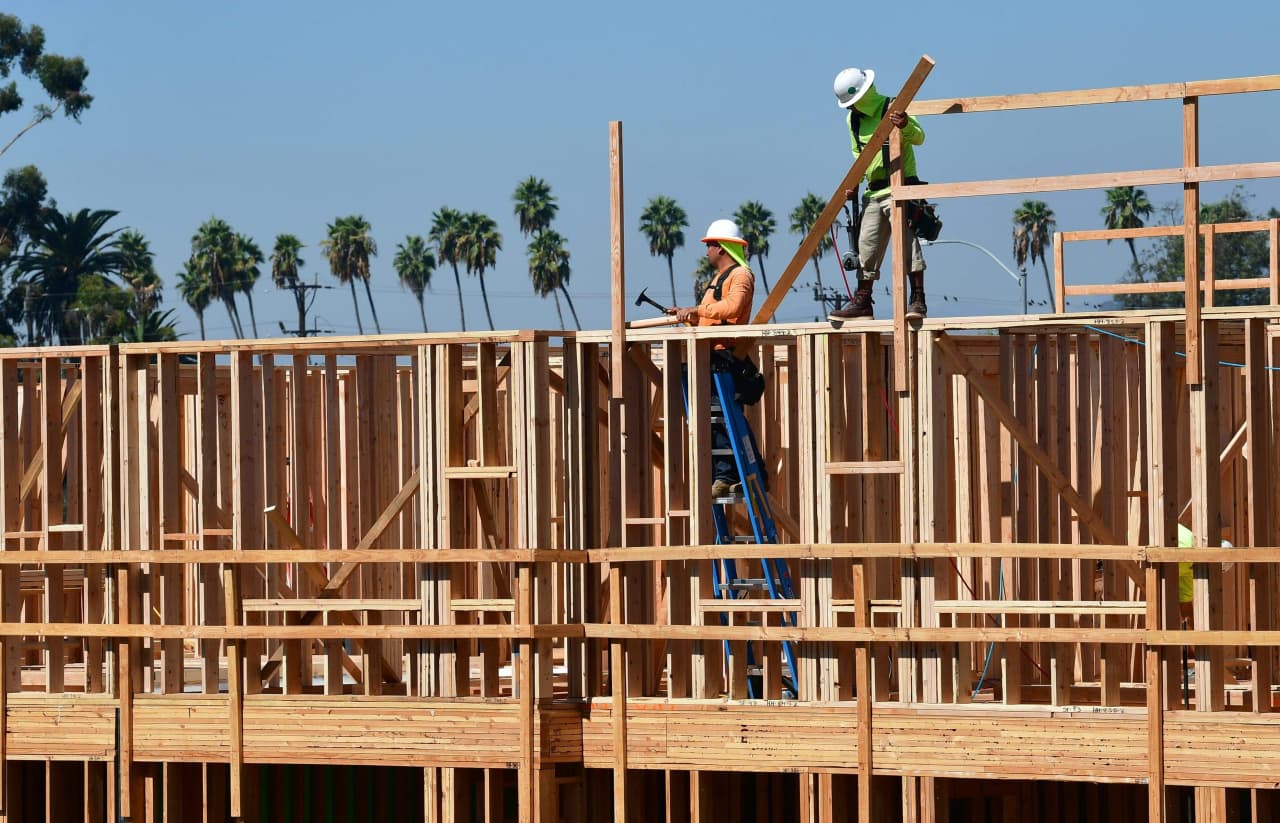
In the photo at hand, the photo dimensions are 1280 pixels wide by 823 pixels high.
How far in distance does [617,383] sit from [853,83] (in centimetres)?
287

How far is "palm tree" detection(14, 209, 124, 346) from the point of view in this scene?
67.2 m

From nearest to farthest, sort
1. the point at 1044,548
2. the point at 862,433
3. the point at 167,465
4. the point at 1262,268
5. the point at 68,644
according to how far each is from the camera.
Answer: the point at 1044,548
the point at 167,465
the point at 862,433
the point at 68,644
the point at 1262,268

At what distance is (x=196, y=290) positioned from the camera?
88.3m

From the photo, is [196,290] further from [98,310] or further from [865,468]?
[865,468]

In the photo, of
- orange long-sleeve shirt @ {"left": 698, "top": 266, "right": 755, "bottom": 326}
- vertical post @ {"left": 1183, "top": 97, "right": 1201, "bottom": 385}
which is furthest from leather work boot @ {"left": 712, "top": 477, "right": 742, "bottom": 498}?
vertical post @ {"left": 1183, "top": 97, "right": 1201, "bottom": 385}

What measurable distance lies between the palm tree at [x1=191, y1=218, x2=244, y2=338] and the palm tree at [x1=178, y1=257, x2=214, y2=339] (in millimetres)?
98

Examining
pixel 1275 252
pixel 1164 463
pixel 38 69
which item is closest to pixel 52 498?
pixel 1164 463

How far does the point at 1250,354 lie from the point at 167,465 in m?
8.04

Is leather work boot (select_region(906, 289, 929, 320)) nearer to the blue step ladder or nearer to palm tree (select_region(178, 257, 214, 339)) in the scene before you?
the blue step ladder

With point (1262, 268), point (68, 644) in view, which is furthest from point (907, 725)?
point (1262, 268)

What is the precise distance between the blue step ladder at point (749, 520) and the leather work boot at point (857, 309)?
99cm

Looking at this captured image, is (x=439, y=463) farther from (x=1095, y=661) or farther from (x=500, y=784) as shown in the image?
(x=1095, y=661)

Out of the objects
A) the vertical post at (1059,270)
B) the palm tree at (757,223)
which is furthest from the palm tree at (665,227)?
the vertical post at (1059,270)

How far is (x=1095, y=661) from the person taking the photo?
17.3 meters
